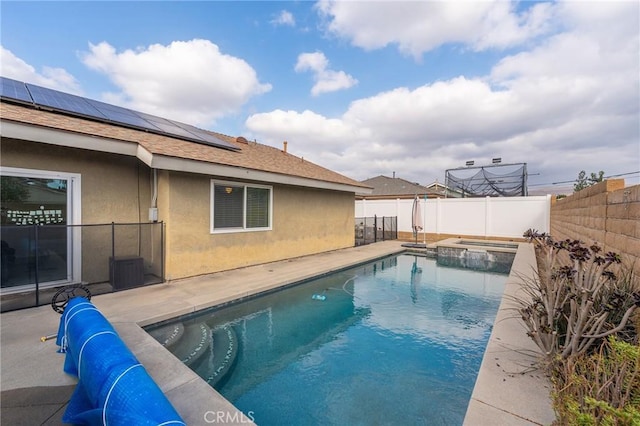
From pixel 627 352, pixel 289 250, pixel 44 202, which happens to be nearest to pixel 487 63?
pixel 289 250

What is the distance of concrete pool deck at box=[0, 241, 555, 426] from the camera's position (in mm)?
2494

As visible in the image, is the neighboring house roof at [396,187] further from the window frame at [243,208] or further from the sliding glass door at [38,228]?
the sliding glass door at [38,228]

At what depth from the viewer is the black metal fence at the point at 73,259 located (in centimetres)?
562

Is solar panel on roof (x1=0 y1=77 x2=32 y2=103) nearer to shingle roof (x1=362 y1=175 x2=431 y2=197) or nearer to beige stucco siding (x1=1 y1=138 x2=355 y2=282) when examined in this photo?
beige stucco siding (x1=1 y1=138 x2=355 y2=282)

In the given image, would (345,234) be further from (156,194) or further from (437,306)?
(156,194)

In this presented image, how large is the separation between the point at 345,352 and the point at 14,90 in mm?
10163

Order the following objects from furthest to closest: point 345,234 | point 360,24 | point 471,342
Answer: point 345,234, point 360,24, point 471,342

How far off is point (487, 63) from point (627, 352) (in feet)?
41.5

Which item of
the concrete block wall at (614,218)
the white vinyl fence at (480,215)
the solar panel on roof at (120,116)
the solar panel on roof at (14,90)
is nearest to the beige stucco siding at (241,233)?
the solar panel on roof at (120,116)

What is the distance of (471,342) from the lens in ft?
16.2

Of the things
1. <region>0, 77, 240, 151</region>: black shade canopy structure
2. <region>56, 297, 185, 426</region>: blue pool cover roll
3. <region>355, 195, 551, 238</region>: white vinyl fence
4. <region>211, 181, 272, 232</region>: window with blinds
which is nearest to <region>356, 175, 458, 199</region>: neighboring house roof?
<region>355, 195, 551, 238</region>: white vinyl fence

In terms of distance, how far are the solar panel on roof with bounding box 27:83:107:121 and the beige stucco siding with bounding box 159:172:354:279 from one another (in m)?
2.74

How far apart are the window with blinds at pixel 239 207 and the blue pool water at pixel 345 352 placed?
9.31 feet

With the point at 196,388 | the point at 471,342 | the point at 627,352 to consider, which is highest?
the point at 627,352
